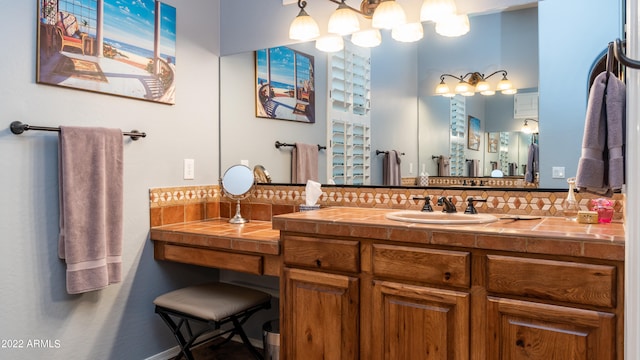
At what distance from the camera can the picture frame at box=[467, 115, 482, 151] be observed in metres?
2.18

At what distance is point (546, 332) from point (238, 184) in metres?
1.77

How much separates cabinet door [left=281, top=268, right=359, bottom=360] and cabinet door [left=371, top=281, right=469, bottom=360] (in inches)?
4.2

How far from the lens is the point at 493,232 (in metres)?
1.51

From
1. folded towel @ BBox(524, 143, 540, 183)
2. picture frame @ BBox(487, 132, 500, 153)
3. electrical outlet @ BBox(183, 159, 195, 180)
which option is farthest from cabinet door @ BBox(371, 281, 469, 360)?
electrical outlet @ BBox(183, 159, 195, 180)

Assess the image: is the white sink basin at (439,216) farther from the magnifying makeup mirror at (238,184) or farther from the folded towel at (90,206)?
the folded towel at (90,206)

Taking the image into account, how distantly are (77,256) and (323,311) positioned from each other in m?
1.14

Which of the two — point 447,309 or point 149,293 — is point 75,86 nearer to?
point 149,293

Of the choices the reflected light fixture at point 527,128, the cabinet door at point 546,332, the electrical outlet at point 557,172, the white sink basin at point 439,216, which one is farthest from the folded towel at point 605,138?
the reflected light fixture at point 527,128

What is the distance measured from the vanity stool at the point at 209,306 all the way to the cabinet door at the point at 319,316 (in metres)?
0.29

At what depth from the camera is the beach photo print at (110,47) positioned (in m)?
1.98

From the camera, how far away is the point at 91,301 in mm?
2168

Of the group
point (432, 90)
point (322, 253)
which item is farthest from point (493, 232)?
point (432, 90)

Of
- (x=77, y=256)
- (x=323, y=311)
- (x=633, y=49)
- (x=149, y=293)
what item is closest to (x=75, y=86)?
(x=77, y=256)

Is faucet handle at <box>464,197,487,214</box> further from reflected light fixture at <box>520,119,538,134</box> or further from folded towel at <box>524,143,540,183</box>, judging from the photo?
reflected light fixture at <box>520,119,538,134</box>
